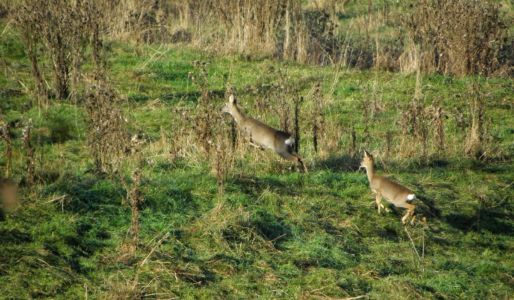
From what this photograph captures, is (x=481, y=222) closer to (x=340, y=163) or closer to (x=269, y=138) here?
(x=340, y=163)

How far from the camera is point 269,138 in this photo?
35.1 feet

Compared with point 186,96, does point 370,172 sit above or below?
below

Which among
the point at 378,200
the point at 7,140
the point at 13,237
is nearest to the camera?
the point at 13,237

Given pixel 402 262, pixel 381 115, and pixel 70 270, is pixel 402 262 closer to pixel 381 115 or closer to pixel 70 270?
pixel 70 270

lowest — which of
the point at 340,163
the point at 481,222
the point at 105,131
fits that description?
the point at 481,222

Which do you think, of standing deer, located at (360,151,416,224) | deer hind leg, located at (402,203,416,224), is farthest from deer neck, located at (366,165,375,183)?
deer hind leg, located at (402,203,416,224)

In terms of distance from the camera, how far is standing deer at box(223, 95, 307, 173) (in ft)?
34.6

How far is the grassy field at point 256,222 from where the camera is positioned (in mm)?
8062

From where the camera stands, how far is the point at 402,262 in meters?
8.95

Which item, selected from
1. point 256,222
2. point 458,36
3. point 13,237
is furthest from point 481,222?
point 458,36

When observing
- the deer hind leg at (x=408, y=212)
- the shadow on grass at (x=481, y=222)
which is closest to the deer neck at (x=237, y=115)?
the deer hind leg at (x=408, y=212)

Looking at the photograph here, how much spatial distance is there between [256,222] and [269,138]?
176cm

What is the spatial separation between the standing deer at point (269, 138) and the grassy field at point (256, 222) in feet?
0.61

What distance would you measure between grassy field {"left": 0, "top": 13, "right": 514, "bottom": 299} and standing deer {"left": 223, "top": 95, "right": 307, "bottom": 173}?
7.3 inches
